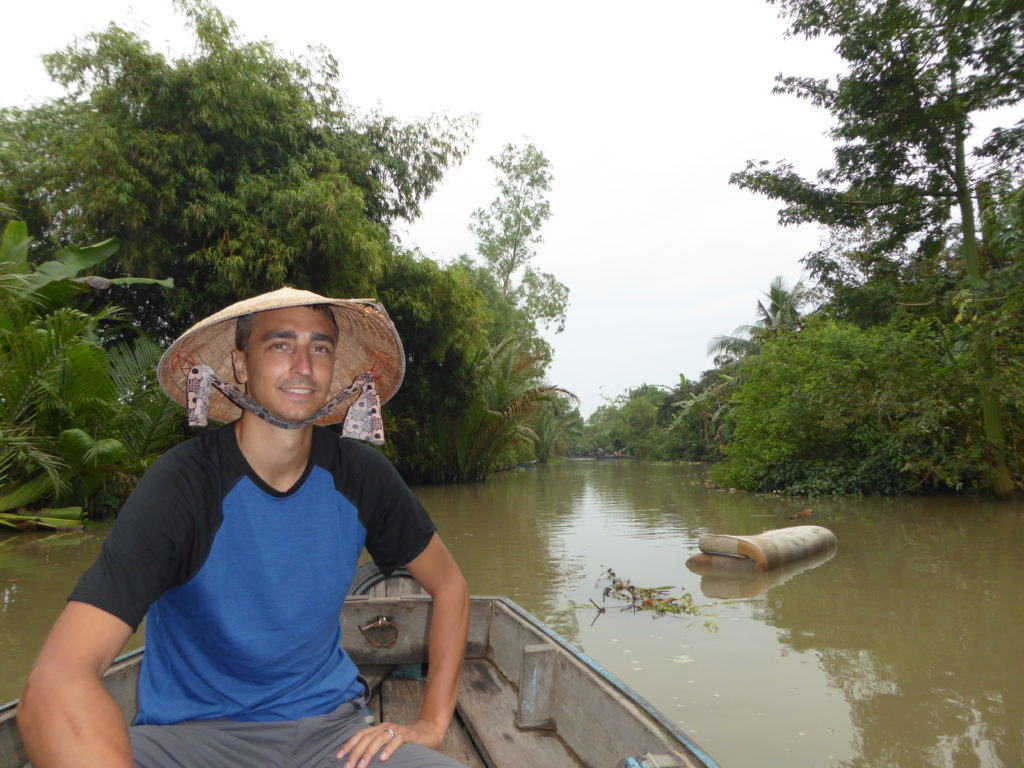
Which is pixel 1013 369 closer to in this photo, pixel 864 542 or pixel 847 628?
pixel 864 542

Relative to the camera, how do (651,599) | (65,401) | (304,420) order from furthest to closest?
(65,401) → (651,599) → (304,420)

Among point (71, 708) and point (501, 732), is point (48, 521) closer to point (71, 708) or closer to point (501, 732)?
point (501, 732)

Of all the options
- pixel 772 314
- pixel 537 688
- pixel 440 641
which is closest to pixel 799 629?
pixel 537 688

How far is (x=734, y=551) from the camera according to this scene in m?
7.35

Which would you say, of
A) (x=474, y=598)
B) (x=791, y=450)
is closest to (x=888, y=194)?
(x=791, y=450)

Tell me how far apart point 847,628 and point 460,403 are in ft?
46.4

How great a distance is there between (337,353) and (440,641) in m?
0.93

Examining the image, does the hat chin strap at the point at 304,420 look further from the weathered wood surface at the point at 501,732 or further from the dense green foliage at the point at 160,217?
the dense green foliage at the point at 160,217

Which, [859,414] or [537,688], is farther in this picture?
[859,414]

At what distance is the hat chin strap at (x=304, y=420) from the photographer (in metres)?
1.62

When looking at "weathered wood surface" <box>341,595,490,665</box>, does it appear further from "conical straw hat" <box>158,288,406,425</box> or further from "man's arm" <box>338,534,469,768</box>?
"man's arm" <box>338,534,469,768</box>

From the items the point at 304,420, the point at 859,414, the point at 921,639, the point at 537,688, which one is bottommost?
the point at 921,639

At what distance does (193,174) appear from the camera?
1231 cm

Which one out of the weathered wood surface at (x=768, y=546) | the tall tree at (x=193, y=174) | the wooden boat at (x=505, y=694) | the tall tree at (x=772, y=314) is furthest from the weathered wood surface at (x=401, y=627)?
the tall tree at (x=772, y=314)
